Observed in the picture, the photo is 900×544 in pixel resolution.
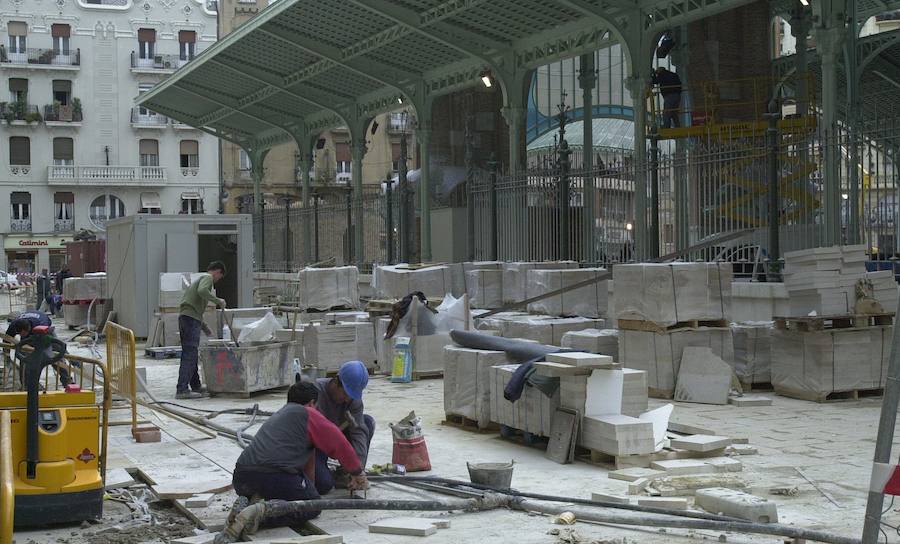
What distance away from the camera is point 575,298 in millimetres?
17750

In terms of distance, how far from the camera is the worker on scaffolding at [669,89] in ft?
86.7

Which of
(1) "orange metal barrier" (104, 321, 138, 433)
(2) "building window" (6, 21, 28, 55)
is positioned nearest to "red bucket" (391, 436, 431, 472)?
(1) "orange metal barrier" (104, 321, 138, 433)

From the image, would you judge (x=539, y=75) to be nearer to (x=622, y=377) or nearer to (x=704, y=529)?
(x=622, y=377)

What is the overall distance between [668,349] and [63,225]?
6034cm

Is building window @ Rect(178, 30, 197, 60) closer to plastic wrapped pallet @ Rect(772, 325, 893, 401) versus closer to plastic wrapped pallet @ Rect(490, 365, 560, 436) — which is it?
plastic wrapped pallet @ Rect(772, 325, 893, 401)

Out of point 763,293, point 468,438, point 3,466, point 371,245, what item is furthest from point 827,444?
point 371,245

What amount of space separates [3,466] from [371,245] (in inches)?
1026

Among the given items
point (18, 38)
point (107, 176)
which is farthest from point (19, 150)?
point (18, 38)

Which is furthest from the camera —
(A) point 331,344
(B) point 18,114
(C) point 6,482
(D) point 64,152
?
(D) point 64,152

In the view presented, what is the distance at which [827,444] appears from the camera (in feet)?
35.3

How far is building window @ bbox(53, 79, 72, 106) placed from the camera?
6856cm

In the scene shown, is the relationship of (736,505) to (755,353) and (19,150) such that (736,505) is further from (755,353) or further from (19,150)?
(19,150)

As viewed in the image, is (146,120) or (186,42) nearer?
(146,120)

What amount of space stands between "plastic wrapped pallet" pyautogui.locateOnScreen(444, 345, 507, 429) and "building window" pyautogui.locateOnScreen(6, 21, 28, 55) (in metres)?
62.9
